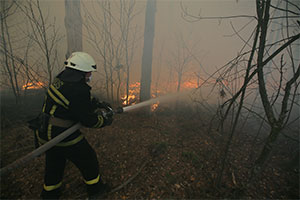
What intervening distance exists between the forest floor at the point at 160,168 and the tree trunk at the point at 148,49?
1527mm

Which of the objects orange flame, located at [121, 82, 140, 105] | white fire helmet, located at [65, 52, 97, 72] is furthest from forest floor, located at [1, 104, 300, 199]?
white fire helmet, located at [65, 52, 97, 72]

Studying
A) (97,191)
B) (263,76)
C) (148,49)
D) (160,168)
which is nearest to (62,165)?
(97,191)

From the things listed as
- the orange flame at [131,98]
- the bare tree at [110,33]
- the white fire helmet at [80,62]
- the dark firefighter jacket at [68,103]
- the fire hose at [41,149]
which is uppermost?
the bare tree at [110,33]

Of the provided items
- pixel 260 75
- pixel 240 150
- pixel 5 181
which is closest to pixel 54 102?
pixel 5 181

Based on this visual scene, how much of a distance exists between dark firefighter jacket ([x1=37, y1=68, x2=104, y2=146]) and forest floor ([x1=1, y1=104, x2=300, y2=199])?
3.93 ft

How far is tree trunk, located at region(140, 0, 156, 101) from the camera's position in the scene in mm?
4469

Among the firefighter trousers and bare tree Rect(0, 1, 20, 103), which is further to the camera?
bare tree Rect(0, 1, 20, 103)

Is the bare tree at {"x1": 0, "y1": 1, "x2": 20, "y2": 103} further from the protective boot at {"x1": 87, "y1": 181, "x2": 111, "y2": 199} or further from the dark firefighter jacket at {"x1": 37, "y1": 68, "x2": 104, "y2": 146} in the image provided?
the protective boot at {"x1": 87, "y1": 181, "x2": 111, "y2": 199}

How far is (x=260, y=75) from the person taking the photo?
1946mm

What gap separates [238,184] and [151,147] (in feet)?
6.27

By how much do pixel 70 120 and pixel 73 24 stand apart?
16.7 ft

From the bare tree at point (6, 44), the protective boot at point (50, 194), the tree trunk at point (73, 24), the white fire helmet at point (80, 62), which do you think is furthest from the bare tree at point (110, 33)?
the protective boot at point (50, 194)

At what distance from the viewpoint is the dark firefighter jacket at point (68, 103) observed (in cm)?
193

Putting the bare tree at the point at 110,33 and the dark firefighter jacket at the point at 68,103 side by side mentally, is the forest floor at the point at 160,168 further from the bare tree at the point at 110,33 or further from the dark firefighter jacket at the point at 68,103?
the bare tree at the point at 110,33
